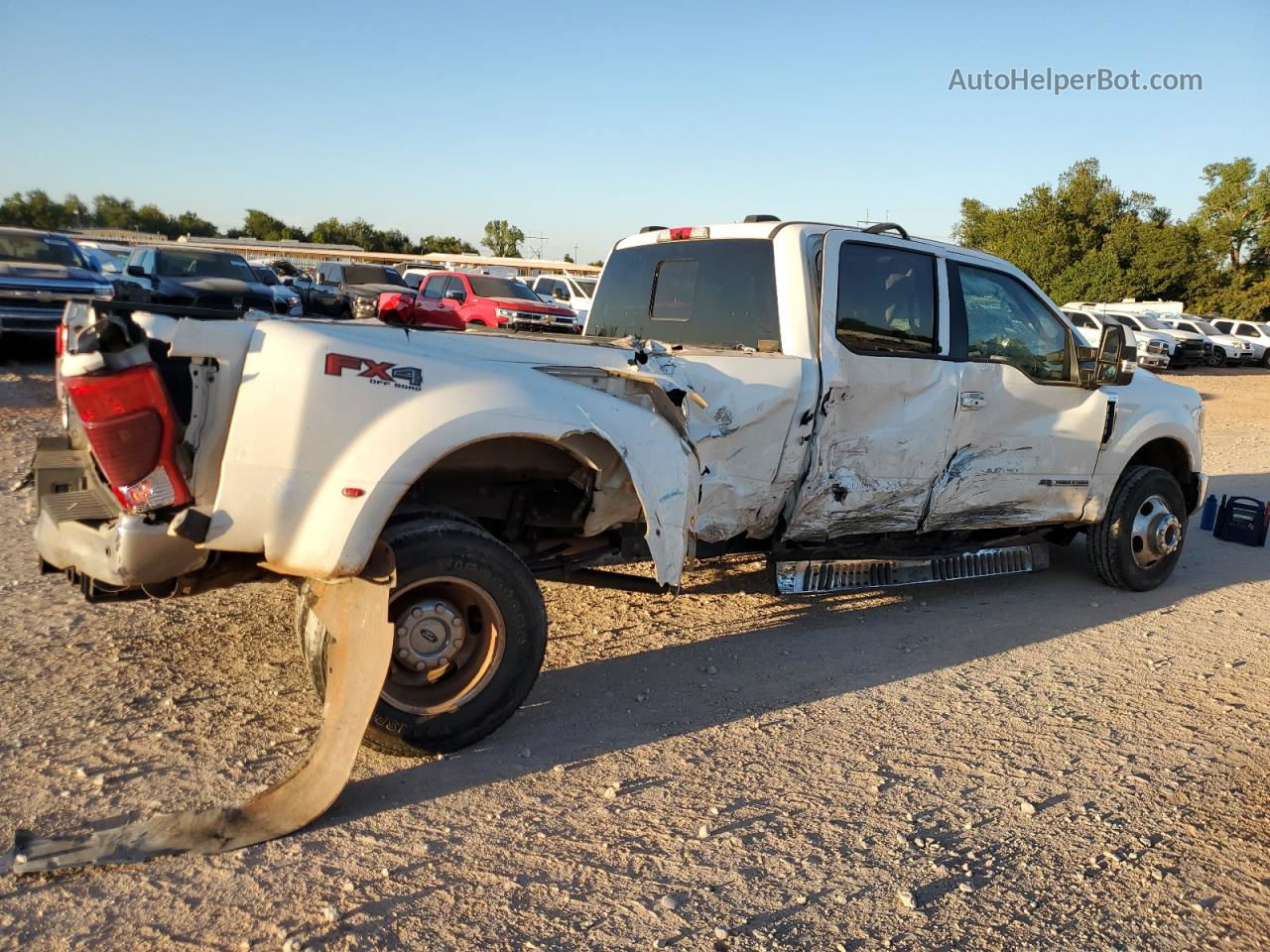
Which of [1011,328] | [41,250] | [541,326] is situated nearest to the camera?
[1011,328]

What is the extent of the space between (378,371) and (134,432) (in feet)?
2.57

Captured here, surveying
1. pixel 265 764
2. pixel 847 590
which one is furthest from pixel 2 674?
pixel 847 590

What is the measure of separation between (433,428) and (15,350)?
41.1ft

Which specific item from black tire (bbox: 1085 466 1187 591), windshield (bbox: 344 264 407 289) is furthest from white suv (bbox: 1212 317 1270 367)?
black tire (bbox: 1085 466 1187 591)

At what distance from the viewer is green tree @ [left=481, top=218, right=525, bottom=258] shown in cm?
7962

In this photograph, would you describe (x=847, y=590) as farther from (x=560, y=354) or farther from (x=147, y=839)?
(x=147, y=839)

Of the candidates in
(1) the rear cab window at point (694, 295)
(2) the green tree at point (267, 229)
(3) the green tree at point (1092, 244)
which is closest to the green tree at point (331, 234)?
(2) the green tree at point (267, 229)

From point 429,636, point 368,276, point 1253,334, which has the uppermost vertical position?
point 1253,334

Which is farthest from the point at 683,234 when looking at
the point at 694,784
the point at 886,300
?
the point at 694,784

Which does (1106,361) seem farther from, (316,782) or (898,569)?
(316,782)

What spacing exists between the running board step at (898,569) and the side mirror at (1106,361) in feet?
3.76

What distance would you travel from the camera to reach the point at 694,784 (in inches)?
138

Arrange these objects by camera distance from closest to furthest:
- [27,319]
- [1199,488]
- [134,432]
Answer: [134,432] < [1199,488] < [27,319]

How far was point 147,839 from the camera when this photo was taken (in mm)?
2881
